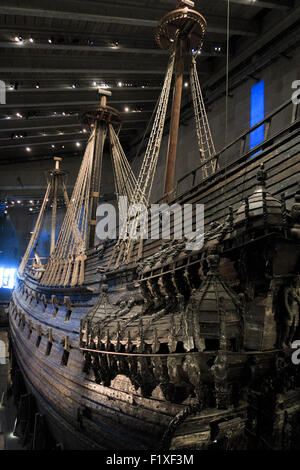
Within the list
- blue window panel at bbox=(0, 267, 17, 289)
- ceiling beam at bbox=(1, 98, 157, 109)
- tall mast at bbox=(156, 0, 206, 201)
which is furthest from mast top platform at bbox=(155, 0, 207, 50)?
blue window panel at bbox=(0, 267, 17, 289)

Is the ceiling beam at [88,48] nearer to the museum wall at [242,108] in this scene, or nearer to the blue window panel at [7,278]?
the museum wall at [242,108]

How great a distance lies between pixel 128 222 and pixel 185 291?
12.1 feet

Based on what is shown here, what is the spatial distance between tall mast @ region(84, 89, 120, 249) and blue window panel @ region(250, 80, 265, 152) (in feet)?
14.8

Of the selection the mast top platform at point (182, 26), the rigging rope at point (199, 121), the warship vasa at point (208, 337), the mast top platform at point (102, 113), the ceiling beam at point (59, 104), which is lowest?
the warship vasa at point (208, 337)

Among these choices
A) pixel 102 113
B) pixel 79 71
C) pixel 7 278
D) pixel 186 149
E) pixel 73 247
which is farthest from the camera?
pixel 7 278

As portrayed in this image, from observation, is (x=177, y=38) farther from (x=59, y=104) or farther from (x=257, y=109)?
(x=59, y=104)

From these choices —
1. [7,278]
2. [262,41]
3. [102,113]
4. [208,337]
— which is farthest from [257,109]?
[7,278]

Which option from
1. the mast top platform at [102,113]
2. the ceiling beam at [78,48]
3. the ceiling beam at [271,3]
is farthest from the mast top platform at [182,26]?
the mast top platform at [102,113]

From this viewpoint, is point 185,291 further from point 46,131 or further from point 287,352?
point 46,131

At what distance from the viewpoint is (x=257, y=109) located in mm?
9375

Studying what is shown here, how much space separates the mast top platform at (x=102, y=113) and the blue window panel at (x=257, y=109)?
177 inches

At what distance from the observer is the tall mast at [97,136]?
1090 centimetres

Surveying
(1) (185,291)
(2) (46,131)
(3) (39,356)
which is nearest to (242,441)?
(1) (185,291)

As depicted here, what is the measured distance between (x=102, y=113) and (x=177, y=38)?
12.8 feet
